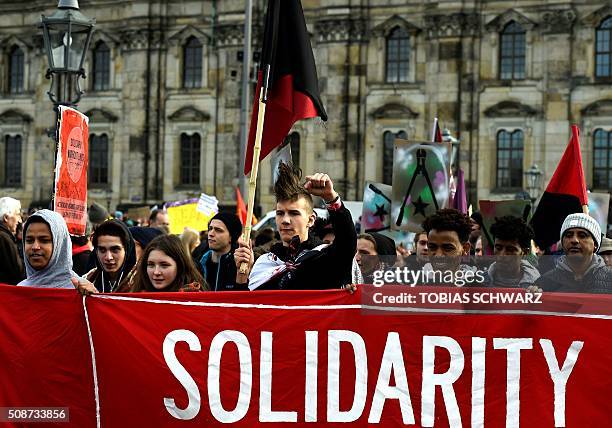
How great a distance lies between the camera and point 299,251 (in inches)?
263

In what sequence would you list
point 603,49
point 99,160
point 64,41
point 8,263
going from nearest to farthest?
point 8,263 < point 64,41 < point 603,49 < point 99,160

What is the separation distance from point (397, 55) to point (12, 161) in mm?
16129

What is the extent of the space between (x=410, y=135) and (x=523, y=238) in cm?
3414

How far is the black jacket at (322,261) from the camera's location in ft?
20.8

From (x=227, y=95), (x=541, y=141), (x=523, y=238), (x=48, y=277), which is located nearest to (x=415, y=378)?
(x=48, y=277)

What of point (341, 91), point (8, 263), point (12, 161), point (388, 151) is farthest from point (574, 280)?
point (12, 161)

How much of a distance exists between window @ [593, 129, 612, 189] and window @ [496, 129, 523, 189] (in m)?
2.42

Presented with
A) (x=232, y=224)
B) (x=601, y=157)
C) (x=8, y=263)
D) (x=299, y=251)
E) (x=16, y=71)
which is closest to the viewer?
(x=299, y=251)

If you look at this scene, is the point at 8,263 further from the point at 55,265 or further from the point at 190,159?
the point at 190,159

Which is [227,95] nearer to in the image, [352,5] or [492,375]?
[352,5]

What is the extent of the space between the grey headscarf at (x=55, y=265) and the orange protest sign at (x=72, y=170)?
7.35 ft

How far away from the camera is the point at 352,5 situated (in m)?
43.4

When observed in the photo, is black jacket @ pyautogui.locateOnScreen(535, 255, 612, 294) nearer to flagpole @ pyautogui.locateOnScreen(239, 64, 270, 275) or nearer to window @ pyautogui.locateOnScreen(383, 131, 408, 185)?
flagpole @ pyautogui.locateOnScreen(239, 64, 270, 275)

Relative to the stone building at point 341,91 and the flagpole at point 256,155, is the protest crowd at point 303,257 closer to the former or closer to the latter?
the flagpole at point 256,155
